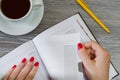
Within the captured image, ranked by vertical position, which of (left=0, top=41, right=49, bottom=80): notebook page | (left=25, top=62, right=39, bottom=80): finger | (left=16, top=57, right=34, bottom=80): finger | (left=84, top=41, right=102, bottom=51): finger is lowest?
(left=84, top=41, right=102, bottom=51): finger

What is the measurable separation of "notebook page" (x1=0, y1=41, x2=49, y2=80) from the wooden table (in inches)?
1.1

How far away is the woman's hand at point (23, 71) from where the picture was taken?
91 cm

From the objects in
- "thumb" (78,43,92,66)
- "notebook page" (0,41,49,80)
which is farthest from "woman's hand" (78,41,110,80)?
"notebook page" (0,41,49,80)

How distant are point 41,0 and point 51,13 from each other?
0.05 meters

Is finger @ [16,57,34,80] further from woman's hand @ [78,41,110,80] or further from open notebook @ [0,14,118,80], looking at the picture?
woman's hand @ [78,41,110,80]

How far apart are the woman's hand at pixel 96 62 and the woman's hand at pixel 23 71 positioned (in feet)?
0.45

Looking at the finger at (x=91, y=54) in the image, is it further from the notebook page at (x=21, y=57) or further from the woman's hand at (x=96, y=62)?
the notebook page at (x=21, y=57)

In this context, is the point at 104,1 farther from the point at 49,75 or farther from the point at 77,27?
the point at 49,75

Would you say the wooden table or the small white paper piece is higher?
the small white paper piece

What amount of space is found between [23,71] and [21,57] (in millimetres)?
43

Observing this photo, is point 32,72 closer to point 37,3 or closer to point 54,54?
point 54,54

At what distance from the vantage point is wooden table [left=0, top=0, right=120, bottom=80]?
0.93 m

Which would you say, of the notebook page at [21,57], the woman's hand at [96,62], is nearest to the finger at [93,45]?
the woman's hand at [96,62]

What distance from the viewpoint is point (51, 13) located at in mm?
933
